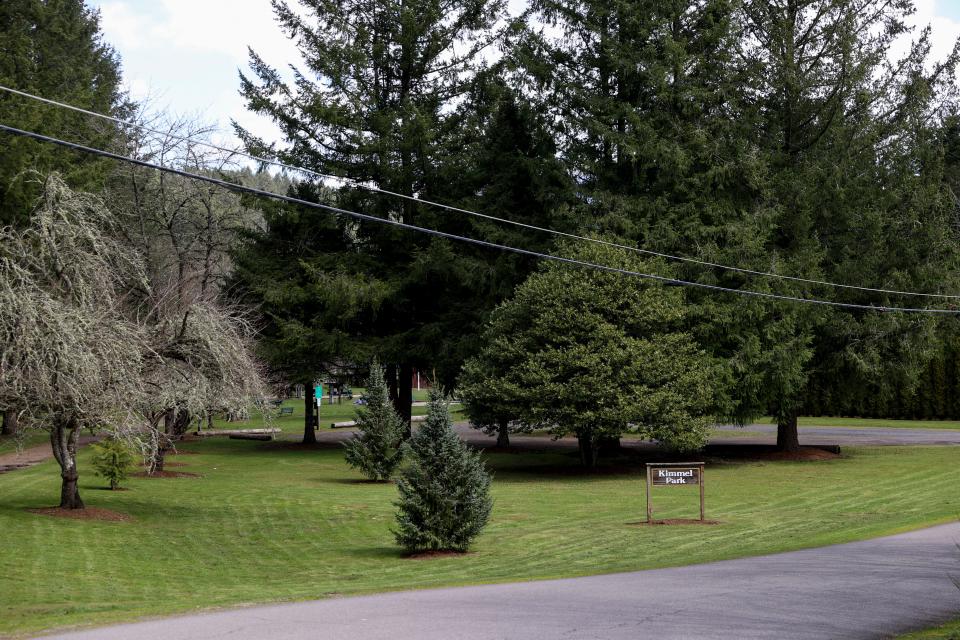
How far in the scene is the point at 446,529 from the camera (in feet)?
55.5

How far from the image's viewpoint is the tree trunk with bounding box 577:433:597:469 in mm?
32594

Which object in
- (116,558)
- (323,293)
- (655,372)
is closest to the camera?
(116,558)

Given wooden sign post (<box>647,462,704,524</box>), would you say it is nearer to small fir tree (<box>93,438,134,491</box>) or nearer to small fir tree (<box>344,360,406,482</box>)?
small fir tree (<box>344,360,406,482</box>)

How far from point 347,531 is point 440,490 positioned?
3774 mm

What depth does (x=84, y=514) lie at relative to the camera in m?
20.6

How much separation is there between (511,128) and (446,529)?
26.2 metres

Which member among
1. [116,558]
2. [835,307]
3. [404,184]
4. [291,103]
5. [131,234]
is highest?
[291,103]

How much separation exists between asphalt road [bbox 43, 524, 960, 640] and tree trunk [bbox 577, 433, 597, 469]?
63.0 ft

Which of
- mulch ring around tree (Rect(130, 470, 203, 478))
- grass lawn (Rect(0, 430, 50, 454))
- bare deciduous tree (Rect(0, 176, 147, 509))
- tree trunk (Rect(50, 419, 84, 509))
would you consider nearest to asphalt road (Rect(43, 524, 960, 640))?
bare deciduous tree (Rect(0, 176, 147, 509))

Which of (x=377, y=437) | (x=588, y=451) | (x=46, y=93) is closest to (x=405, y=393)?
(x=588, y=451)

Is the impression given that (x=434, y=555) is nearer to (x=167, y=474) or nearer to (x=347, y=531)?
(x=347, y=531)

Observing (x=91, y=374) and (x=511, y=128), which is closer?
(x=91, y=374)

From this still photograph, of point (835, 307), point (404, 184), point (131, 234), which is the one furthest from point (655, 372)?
point (131, 234)

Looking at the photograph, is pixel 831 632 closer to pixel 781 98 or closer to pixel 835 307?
pixel 835 307
